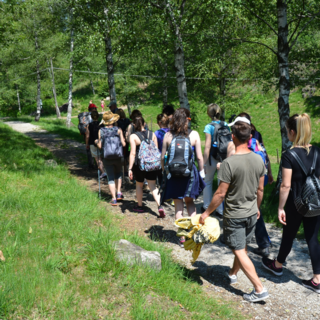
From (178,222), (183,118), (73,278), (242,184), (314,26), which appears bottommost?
(73,278)

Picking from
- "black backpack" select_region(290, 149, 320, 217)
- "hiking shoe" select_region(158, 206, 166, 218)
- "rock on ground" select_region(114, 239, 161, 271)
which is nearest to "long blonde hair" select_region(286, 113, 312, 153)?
"black backpack" select_region(290, 149, 320, 217)

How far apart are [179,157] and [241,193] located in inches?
54.7

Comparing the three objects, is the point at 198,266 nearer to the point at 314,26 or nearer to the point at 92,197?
the point at 92,197

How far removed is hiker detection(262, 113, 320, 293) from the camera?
138 inches

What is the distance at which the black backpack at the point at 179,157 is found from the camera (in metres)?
4.46

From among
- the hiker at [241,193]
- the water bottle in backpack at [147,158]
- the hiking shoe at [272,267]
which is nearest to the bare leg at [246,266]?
the hiker at [241,193]

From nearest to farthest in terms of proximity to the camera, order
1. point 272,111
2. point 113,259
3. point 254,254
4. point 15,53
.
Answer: point 113,259, point 254,254, point 272,111, point 15,53

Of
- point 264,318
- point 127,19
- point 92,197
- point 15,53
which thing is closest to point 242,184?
point 264,318

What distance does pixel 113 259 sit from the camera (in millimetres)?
3541

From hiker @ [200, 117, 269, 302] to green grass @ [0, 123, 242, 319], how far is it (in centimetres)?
65

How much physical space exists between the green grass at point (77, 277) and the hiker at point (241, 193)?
0.65m

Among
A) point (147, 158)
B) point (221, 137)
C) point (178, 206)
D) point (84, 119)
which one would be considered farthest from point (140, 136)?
point (84, 119)

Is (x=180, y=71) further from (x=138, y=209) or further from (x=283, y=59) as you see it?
(x=138, y=209)

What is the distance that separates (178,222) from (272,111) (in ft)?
78.0
